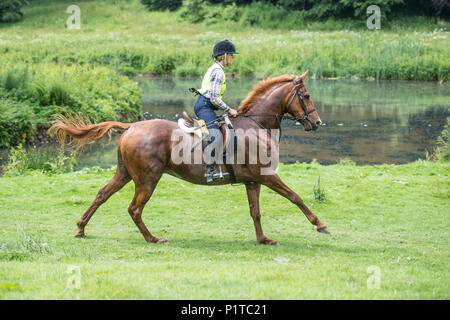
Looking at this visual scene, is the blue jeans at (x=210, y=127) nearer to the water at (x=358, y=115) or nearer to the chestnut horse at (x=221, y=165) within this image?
the chestnut horse at (x=221, y=165)

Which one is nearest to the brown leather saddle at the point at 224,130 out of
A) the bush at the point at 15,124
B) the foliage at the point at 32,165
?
the foliage at the point at 32,165

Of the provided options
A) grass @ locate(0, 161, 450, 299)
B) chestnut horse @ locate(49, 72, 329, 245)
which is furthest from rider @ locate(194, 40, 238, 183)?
grass @ locate(0, 161, 450, 299)

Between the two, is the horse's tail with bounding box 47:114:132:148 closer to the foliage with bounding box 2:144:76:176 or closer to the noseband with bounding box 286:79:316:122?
the noseband with bounding box 286:79:316:122

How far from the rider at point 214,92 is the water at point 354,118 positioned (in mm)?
8509

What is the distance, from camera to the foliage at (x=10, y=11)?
57219mm

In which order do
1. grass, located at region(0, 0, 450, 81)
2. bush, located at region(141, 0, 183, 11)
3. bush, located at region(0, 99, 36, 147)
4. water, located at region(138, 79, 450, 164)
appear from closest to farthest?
1. bush, located at region(0, 99, 36, 147)
2. water, located at region(138, 79, 450, 164)
3. grass, located at region(0, 0, 450, 81)
4. bush, located at region(141, 0, 183, 11)

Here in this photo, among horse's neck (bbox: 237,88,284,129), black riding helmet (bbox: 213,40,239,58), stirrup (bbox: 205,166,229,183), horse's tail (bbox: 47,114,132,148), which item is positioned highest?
black riding helmet (bbox: 213,40,239,58)

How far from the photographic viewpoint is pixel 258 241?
8.25 m

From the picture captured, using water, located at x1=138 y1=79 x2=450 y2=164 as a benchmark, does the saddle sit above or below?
above

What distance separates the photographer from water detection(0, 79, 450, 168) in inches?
685

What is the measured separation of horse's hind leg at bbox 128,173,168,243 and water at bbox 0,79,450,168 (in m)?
8.08

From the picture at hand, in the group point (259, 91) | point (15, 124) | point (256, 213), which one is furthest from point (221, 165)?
point (15, 124)

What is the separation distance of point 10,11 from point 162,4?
52.1ft

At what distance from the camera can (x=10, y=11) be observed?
2297 inches
